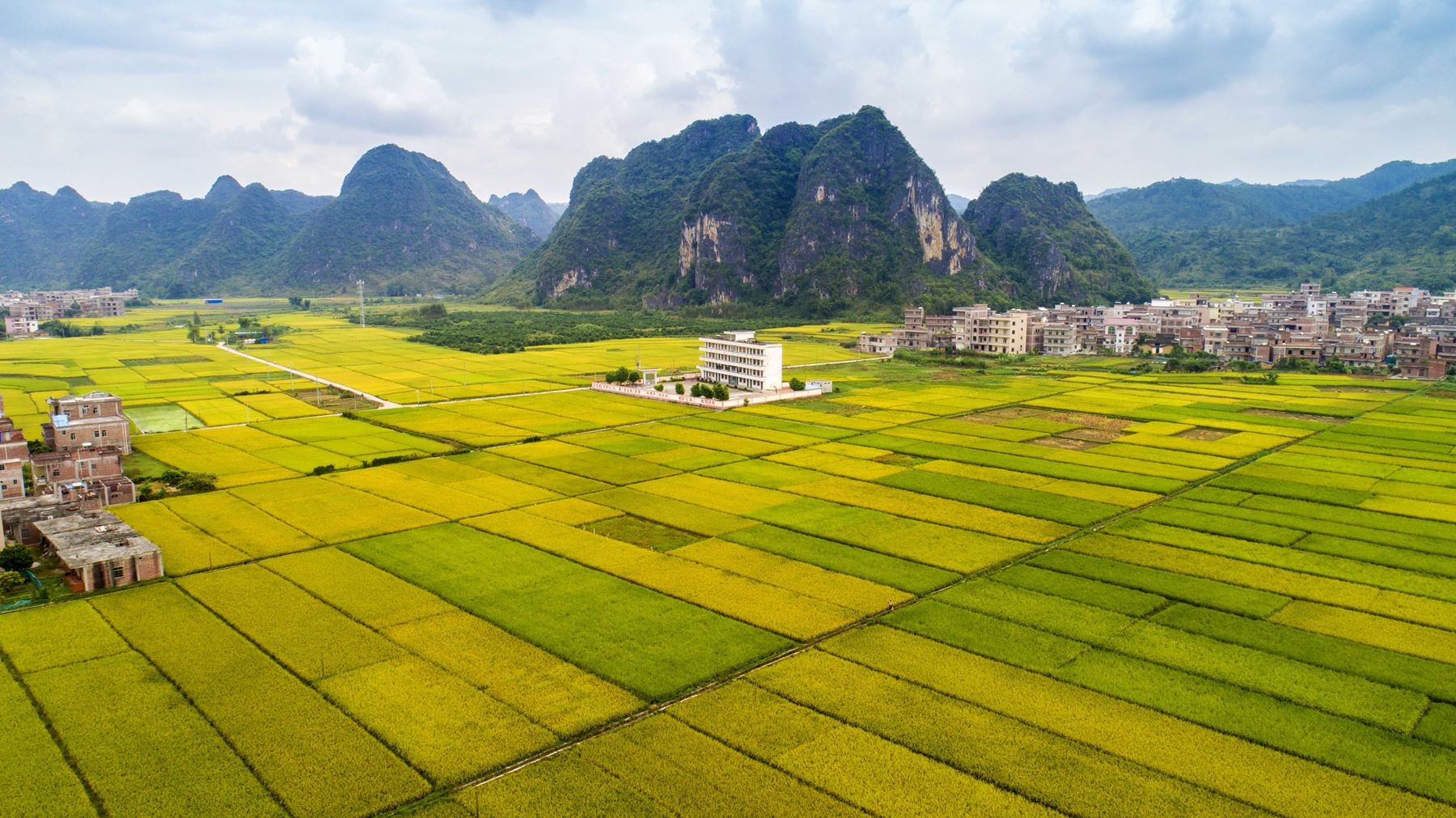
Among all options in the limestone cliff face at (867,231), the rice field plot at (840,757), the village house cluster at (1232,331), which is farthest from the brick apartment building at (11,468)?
the limestone cliff face at (867,231)

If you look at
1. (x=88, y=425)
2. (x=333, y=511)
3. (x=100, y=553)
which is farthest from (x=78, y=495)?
(x=88, y=425)

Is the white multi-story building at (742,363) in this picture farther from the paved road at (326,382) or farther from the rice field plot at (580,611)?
the rice field plot at (580,611)

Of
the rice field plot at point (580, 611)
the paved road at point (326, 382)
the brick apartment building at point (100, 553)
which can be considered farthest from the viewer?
the paved road at point (326, 382)

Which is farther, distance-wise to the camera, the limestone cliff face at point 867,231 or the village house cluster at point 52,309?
the limestone cliff face at point 867,231

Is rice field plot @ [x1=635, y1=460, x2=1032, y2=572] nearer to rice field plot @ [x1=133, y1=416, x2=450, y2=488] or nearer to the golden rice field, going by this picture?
the golden rice field

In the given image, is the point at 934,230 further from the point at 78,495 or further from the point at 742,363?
the point at 78,495
